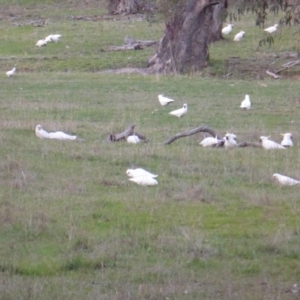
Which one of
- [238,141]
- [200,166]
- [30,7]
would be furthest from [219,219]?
[30,7]

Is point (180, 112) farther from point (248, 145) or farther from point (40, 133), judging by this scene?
point (40, 133)

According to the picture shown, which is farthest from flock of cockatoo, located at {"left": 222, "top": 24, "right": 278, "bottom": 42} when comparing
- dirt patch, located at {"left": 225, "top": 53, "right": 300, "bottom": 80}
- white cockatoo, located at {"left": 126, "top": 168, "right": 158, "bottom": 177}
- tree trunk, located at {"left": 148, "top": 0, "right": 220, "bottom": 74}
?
white cockatoo, located at {"left": 126, "top": 168, "right": 158, "bottom": 177}

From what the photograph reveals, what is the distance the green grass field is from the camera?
769 centimetres

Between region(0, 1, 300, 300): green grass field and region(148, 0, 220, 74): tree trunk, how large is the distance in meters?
4.50

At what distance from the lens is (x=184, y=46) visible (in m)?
27.5

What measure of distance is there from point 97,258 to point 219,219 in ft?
6.97

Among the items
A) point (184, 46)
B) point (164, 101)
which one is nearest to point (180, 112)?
point (164, 101)

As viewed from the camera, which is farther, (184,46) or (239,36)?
(239,36)

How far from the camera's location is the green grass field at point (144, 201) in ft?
25.2

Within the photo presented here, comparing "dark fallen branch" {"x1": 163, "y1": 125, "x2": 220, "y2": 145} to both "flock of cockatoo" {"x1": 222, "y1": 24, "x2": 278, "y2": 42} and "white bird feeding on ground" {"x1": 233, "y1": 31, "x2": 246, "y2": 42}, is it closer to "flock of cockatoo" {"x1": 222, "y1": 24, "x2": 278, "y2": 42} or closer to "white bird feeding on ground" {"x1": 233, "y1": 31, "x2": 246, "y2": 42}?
"flock of cockatoo" {"x1": 222, "y1": 24, "x2": 278, "y2": 42}

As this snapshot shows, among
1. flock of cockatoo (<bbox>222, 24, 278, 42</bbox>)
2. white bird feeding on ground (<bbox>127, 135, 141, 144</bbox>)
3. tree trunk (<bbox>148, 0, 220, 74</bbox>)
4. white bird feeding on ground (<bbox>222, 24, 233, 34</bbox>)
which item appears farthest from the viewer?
white bird feeding on ground (<bbox>222, 24, 233, 34</bbox>)

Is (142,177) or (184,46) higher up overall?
(142,177)

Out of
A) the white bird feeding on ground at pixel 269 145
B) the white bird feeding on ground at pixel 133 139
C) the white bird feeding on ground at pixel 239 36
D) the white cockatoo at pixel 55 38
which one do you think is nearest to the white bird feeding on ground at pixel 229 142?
the white bird feeding on ground at pixel 269 145

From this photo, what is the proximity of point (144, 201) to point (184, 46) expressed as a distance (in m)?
17.4
